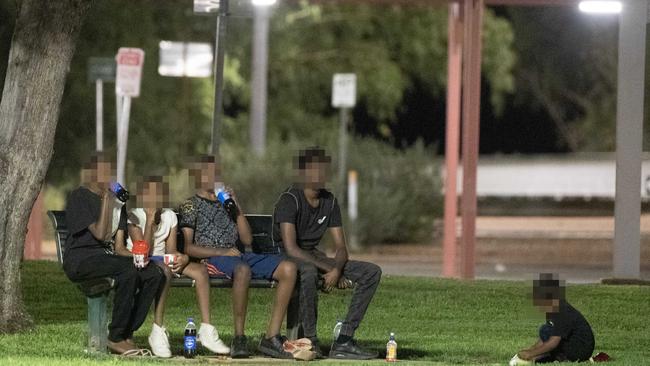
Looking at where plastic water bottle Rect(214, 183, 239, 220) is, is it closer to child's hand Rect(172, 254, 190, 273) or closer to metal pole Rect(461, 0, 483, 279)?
child's hand Rect(172, 254, 190, 273)

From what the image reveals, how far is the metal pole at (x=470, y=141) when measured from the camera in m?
18.9

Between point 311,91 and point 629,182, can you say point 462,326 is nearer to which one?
point 629,182

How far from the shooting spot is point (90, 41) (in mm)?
28141

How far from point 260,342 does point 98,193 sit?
1519 millimetres

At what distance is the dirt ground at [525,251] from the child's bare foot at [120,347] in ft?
35.6

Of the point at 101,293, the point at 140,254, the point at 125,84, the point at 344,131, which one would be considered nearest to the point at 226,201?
the point at 140,254

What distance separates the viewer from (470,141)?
62.2 ft

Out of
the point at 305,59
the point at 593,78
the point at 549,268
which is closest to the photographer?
the point at 549,268

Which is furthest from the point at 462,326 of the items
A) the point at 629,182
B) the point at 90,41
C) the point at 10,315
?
the point at 90,41

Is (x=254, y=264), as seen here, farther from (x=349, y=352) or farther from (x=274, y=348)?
(x=349, y=352)

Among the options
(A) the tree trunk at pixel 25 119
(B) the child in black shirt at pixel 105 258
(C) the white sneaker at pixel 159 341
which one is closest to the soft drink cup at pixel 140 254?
(B) the child in black shirt at pixel 105 258

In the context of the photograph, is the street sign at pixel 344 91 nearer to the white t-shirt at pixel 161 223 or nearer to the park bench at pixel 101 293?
the park bench at pixel 101 293

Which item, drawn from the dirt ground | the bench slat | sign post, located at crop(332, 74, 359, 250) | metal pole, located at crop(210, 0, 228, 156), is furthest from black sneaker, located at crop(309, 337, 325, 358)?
sign post, located at crop(332, 74, 359, 250)

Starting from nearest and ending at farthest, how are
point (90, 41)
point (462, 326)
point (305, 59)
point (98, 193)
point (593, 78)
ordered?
1. point (98, 193)
2. point (462, 326)
3. point (90, 41)
4. point (305, 59)
5. point (593, 78)
